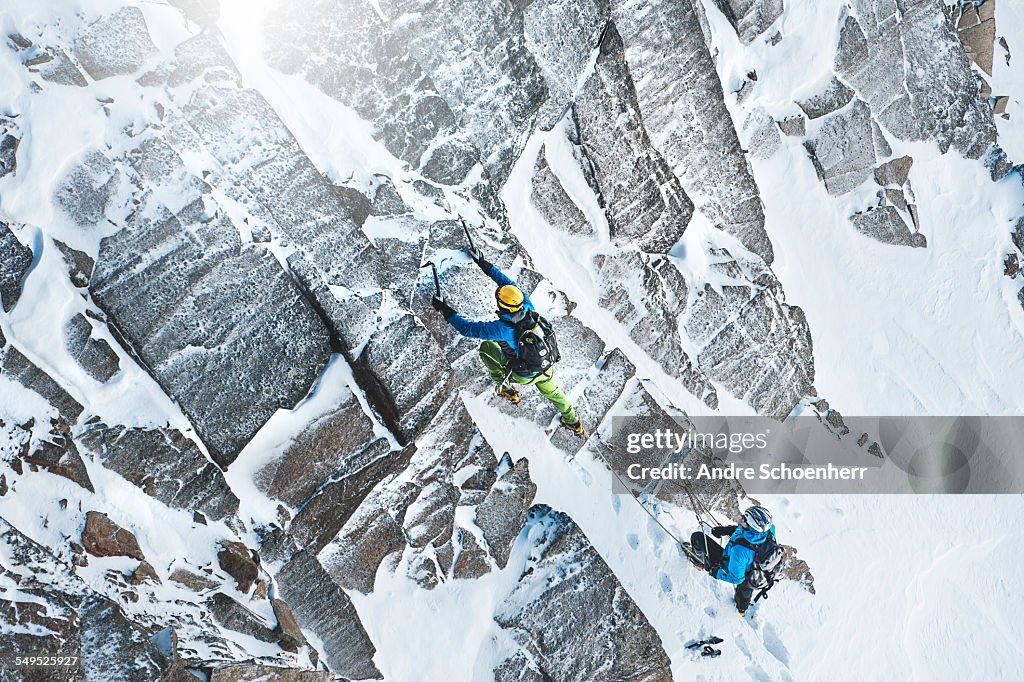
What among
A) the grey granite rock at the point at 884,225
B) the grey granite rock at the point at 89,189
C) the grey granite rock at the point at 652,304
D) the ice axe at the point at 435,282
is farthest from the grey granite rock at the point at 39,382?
the grey granite rock at the point at 884,225

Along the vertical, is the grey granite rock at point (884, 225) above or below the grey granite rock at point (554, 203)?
above

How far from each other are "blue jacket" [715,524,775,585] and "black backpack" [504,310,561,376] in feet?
14.3

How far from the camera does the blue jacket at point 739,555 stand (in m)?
10.3

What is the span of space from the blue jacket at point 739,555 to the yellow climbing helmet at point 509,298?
543cm

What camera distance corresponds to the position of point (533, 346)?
8883 millimetres

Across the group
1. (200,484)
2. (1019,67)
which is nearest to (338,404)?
(200,484)

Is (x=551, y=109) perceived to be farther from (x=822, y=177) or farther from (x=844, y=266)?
(x=844, y=266)

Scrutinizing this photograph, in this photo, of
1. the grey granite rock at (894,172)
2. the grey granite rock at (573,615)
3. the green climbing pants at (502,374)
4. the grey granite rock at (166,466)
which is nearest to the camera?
the grey granite rock at (166,466)

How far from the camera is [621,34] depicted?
12570mm

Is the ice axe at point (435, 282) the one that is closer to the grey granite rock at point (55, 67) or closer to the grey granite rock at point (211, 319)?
the grey granite rock at point (211, 319)

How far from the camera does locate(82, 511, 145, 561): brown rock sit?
759 cm

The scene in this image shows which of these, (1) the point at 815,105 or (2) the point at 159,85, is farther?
(1) the point at 815,105

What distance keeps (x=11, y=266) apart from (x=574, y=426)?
8.18 meters

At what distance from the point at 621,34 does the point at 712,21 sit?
3573mm
